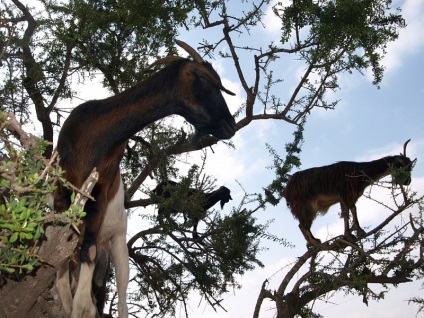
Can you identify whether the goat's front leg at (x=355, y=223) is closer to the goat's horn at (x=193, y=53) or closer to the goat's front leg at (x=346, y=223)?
the goat's front leg at (x=346, y=223)

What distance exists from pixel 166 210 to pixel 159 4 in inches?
93.3

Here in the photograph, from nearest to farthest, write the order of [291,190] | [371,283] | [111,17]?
[371,283] → [111,17] → [291,190]

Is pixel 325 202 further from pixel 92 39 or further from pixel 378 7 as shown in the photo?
pixel 92 39

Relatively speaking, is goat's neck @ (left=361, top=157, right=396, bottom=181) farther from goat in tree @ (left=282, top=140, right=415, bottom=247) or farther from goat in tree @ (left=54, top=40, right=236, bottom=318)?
goat in tree @ (left=54, top=40, right=236, bottom=318)

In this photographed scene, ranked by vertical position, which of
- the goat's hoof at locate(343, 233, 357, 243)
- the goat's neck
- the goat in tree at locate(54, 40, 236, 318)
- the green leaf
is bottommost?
the green leaf

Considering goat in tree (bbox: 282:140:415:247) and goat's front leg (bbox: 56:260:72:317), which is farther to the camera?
goat in tree (bbox: 282:140:415:247)

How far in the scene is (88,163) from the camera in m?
4.29

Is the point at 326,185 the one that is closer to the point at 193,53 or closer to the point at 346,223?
the point at 346,223

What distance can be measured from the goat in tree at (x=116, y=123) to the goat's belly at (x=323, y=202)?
11.0ft

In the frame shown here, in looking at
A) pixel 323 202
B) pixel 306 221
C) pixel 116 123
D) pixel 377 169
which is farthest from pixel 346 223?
pixel 116 123

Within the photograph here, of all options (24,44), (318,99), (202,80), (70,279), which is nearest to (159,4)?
(24,44)

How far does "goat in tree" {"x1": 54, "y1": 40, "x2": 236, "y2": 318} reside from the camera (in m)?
4.27

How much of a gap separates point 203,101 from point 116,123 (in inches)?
26.5

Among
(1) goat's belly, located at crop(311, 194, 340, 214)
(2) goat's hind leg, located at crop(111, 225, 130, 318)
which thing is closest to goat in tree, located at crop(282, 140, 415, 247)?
(1) goat's belly, located at crop(311, 194, 340, 214)
